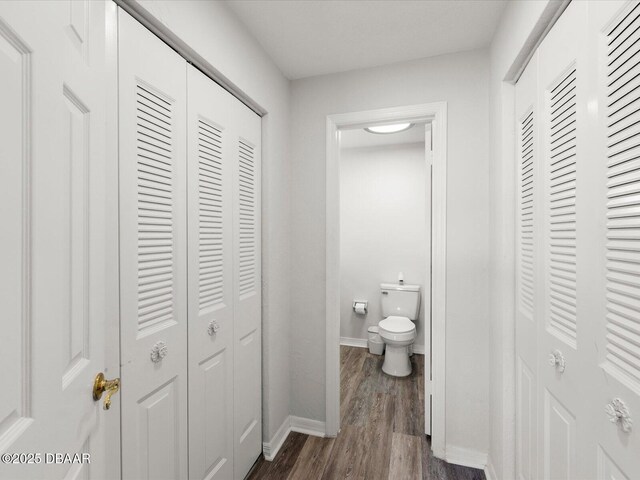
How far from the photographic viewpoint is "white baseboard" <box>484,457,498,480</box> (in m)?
1.66

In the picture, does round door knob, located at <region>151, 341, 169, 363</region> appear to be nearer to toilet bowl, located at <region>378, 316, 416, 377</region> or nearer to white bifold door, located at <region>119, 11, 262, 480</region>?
white bifold door, located at <region>119, 11, 262, 480</region>

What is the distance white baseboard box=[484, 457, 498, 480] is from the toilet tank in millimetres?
1667

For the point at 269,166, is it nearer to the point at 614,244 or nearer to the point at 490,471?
the point at 614,244

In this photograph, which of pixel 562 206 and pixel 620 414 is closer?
pixel 620 414

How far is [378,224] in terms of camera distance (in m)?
3.72

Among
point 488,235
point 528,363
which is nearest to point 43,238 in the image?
point 528,363

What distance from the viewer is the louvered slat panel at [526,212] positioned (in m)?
1.32

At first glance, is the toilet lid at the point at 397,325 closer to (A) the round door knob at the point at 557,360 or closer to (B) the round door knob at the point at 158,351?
(A) the round door knob at the point at 557,360

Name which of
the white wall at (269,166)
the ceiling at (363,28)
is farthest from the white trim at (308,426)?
the ceiling at (363,28)

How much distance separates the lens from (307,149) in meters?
2.15

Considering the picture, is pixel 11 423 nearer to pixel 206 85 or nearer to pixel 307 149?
pixel 206 85

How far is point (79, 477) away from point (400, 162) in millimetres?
3574

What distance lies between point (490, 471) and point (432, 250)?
4.13ft

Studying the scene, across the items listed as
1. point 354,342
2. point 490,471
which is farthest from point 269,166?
point 354,342
